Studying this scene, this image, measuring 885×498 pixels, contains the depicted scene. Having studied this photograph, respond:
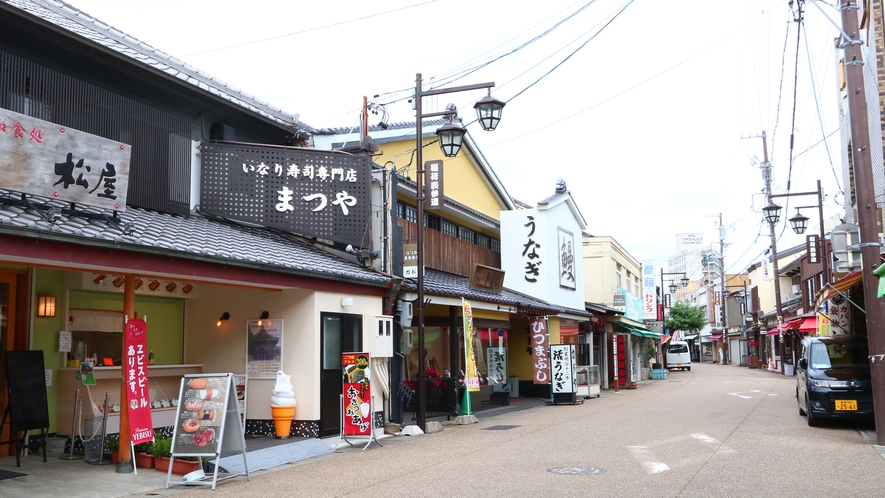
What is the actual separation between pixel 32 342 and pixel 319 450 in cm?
481

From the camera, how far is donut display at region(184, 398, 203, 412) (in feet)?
32.0

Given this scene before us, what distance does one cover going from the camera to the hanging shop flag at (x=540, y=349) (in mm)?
23047

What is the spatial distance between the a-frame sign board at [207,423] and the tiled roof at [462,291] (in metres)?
6.60

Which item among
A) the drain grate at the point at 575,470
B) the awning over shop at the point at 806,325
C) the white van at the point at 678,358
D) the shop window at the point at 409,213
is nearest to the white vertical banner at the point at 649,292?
the awning over shop at the point at 806,325

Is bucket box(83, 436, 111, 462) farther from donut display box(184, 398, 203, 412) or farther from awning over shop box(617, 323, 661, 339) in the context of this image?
awning over shop box(617, 323, 661, 339)

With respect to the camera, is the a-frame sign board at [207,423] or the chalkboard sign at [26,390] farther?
the chalkboard sign at [26,390]

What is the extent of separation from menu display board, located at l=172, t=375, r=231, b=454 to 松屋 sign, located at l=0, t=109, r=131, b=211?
2.77 metres

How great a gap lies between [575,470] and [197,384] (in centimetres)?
533

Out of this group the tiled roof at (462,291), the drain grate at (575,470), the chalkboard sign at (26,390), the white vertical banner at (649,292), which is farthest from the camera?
the white vertical banner at (649,292)

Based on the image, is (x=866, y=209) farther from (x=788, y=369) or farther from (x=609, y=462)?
(x=788, y=369)

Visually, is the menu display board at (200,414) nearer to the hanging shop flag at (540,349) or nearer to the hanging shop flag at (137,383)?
the hanging shop flag at (137,383)

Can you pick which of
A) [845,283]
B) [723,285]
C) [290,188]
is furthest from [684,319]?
[290,188]

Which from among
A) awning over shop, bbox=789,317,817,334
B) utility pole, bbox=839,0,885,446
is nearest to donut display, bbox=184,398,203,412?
utility pole, bbox=839,0,885,446

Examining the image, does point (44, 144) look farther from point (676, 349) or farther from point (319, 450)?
point (676, 349)
